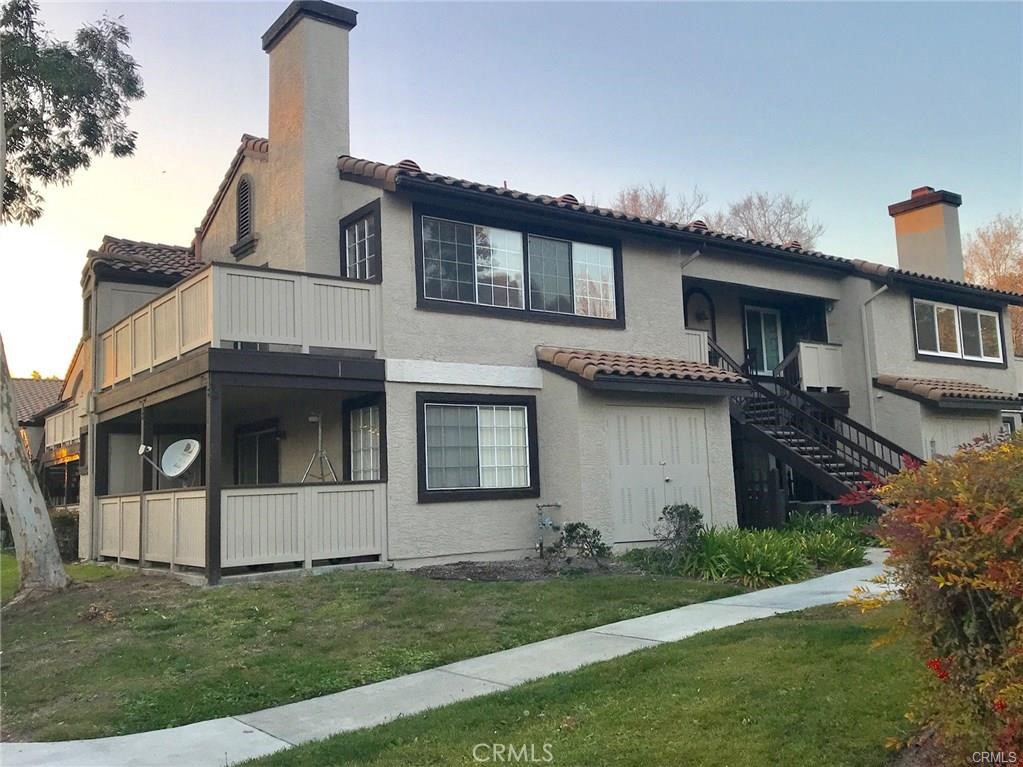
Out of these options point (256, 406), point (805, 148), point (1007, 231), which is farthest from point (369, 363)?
point (1007, 231)

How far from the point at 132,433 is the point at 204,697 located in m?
10.9

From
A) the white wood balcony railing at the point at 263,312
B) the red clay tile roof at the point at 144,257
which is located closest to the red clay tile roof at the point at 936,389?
the white wood balcony railing at the point at 263,312

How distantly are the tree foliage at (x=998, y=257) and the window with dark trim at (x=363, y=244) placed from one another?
35.5 m

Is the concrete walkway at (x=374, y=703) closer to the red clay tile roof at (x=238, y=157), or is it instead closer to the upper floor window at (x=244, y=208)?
the upper floor window at (x=244, y=208)

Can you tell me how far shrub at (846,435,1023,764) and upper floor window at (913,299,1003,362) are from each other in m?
18.0

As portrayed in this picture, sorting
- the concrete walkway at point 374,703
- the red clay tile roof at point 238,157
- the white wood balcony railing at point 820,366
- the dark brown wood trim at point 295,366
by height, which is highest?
the red clay tile roof at point 238,157

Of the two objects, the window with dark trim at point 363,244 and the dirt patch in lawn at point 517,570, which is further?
the window with dark trim at point 363,244

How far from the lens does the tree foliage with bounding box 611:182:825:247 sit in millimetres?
40844

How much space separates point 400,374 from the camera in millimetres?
12945

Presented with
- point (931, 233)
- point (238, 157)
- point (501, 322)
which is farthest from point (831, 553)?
point (931, 233)

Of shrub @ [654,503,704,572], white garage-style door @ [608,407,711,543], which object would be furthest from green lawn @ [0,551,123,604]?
shrub @ [654,503,704,572]

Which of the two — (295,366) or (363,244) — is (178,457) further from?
(363,244)

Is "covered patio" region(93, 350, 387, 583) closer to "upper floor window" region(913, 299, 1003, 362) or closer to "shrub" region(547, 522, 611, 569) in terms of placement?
"shrub" region(547, 522, 611, 569)

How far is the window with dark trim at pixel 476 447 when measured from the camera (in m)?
13.1
